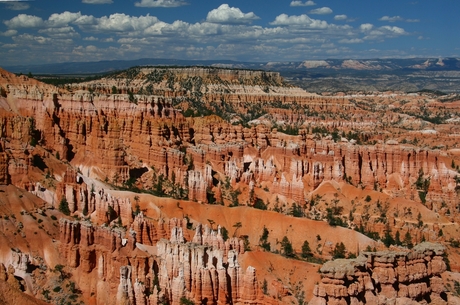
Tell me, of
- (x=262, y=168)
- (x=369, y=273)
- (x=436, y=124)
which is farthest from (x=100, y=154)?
(x=436, y=124)

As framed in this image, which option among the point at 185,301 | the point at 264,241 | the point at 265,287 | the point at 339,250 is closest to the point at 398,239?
the point at 339,250

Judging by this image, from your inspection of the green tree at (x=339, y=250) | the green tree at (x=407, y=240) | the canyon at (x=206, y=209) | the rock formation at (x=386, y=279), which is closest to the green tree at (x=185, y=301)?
the canyon at (x=206, y=209)

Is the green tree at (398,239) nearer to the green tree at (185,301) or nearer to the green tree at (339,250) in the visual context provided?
the green tree at (339,250)

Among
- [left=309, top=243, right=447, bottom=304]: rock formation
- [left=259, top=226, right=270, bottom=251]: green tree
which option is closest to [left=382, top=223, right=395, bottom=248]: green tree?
[left=259, top=226, right=270, bottom=251]: green tree

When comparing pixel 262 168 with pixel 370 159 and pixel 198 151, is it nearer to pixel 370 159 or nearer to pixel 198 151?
pixel 198 151

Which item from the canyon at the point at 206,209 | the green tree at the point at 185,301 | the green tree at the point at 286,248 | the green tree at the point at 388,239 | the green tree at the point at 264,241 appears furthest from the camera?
the green tree at the point at 388,239

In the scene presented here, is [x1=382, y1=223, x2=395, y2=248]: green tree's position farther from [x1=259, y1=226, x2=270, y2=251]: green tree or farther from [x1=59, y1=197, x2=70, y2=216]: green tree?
[x1=59, y1=197, x2=70, y2=216]: green tree

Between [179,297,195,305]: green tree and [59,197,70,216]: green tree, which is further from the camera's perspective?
[59,197,70,216]: green tree
